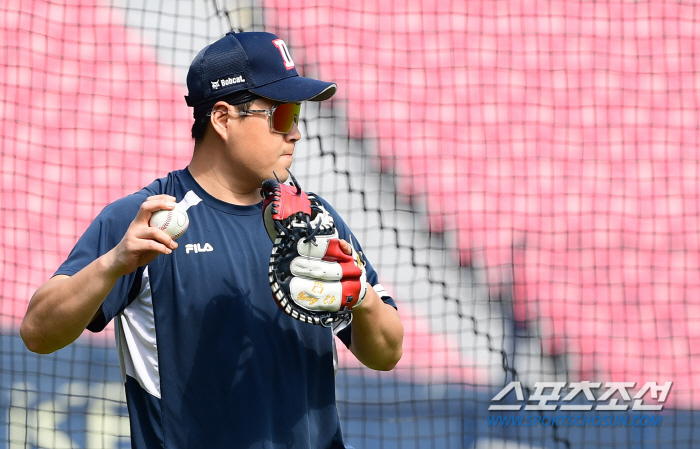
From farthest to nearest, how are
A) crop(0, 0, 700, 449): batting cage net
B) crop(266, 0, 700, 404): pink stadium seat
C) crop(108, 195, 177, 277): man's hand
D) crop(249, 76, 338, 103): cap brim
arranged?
crop(266, 0, 700, 404): pink stadium seat → crop(0, 0, 700, 449): batting cage net → crop(249, 76, 338, 103): cap brim → crop(108, 195, 177, 277): man's hand

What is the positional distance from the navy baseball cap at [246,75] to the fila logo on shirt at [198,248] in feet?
1.20

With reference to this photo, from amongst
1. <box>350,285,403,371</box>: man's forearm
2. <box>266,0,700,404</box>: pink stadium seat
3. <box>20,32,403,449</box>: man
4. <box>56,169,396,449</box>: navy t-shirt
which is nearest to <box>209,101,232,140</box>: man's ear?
<box>20,32,403,449</box>: man

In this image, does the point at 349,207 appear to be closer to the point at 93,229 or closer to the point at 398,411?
the point at 398,411

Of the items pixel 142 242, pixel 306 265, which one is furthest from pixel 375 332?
pixel 142 242

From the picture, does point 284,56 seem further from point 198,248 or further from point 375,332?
point 375,332

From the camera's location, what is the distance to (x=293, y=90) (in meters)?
1.93

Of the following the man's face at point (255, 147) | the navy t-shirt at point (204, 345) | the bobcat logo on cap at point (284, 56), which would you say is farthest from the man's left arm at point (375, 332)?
the bobcat logo on cap at point (284, 56)

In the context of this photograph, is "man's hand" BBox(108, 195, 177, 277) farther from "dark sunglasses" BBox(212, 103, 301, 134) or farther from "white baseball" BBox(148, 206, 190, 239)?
"dark sunglasses" BBox(212, 103, 301, 134)

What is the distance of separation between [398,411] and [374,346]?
2.53 m

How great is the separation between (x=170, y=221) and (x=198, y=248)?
0.84ft

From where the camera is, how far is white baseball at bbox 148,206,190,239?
1552 millimetres

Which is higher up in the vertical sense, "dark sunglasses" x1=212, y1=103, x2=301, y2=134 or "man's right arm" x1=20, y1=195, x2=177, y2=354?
"dark sunglasses" x1=212, y1=103, x2=301, y2=134

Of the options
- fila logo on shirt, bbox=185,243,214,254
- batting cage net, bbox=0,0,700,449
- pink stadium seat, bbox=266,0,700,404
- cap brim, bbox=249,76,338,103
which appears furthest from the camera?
pink stadium seat, bbox=266,0,700,404

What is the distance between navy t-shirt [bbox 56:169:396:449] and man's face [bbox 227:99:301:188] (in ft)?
0.56
